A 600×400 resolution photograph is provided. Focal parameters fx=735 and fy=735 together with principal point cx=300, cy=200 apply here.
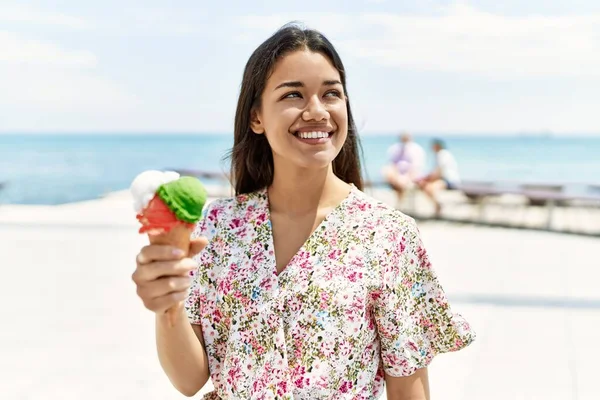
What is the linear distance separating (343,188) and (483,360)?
10.6ft

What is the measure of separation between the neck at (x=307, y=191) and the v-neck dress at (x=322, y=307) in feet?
0.16

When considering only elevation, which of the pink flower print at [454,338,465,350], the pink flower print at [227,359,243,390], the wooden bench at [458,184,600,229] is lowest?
the wooden bench at [458,184,600,229]

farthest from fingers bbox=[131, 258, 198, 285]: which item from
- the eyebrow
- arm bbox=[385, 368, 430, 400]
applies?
arm bbox=[385, 368, 430, 400]

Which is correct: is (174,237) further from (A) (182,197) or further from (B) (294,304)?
(B) (294,304)

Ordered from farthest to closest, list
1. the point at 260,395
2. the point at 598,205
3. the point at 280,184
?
1. the point at 598,205
2. the point at 280,184
3. the point at 260,395

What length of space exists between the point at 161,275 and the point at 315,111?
2.07 feet

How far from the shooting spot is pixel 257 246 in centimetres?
194

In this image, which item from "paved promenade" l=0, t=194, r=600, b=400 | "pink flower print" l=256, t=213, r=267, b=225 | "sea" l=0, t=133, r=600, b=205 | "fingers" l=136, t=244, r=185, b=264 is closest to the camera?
"fingers" l=136, t=244, r=185, b=264

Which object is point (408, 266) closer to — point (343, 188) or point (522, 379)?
point (343, 188)

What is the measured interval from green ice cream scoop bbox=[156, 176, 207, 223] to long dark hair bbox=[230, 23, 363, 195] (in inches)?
23.9

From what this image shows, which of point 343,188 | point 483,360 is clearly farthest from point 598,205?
point 343,188

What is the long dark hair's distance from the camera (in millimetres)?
1947

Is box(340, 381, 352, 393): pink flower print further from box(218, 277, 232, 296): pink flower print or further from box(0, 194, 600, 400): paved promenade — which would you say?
box(0, 194, 600, 400): paved promenade

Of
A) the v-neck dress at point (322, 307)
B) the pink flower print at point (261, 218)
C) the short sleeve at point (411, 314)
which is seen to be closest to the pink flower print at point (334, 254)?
the v-neck dress at point (322, 307)
